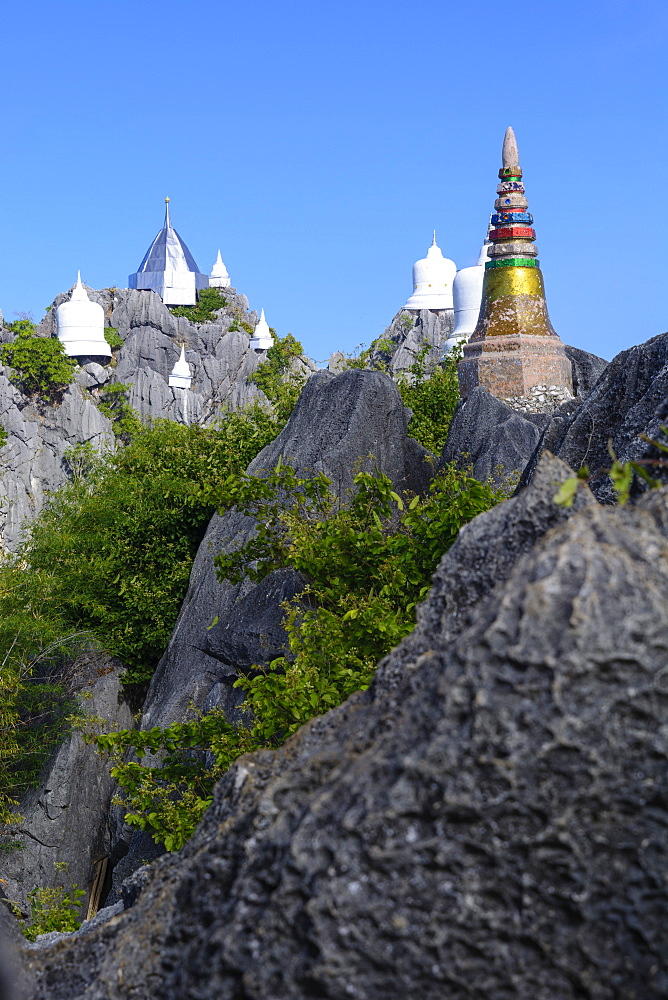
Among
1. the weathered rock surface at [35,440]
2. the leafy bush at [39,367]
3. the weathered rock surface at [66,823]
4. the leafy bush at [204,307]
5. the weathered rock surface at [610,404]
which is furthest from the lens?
the leafy bush at [204,307]

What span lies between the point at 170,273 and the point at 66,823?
228 ft

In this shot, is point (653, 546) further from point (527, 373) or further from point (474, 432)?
point (527, 373)

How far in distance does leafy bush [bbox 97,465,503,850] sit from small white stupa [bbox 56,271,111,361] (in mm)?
56497

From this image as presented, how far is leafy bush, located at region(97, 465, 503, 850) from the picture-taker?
6.48 m

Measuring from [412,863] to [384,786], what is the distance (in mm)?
150

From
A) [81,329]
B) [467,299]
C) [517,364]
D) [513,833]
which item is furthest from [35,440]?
[513,833]

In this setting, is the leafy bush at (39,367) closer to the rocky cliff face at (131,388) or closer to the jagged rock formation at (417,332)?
the rocky cliff face at (131,388)

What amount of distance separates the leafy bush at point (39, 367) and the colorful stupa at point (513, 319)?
148ft

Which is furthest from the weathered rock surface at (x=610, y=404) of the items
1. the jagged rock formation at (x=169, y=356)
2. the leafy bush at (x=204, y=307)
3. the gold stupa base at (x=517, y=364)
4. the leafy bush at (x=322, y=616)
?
the leafy bush at (x=204, y=307)

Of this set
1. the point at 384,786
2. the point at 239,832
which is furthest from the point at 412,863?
the point at 239,832

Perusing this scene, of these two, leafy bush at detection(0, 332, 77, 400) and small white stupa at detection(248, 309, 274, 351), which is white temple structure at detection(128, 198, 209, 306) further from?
leafy bush at detection(0, 332, 77, 400)

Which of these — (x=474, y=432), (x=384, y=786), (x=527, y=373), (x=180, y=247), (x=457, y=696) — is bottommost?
(x=384, y=786)

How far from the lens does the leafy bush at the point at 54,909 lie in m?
9.10

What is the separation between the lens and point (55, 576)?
52.9 feet
